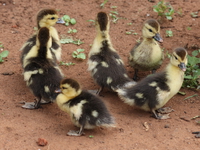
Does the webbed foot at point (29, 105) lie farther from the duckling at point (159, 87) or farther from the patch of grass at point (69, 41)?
the patch of grass at point (69, 41)

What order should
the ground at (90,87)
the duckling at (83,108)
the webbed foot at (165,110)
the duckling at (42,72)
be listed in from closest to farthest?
the ground at (90,87) → the duckling at (83,108) → the duckling at (42,72) → the webbed foot at (165,110)

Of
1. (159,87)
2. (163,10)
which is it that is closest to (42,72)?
(159,87)

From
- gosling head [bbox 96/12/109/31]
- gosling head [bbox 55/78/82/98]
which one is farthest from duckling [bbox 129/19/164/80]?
gosling head [bbox 55/78/82/98]

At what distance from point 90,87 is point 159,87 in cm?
137

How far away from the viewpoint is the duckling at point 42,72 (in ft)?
16.3

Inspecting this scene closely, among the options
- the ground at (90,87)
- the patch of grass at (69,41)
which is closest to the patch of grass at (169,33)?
the ground at (90,87)

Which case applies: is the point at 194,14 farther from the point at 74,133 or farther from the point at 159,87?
the point at 74,133

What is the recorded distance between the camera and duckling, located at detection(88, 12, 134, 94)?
5.45 meters

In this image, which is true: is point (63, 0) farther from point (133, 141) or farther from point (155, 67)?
point (133, 141)

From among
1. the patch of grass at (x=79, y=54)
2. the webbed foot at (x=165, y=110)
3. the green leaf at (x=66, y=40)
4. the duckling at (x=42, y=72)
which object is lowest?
the webbed foot at (x=165, y=110)

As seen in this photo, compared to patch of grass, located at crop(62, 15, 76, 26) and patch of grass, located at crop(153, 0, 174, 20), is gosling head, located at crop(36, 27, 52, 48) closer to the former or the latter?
patch of grass, located at crop(62, 15, 76, 26)

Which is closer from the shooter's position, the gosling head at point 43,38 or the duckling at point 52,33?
the gosling head at point 43,38

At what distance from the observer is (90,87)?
5.95 meters

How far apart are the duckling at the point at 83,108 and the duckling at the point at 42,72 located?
39 centimetres
